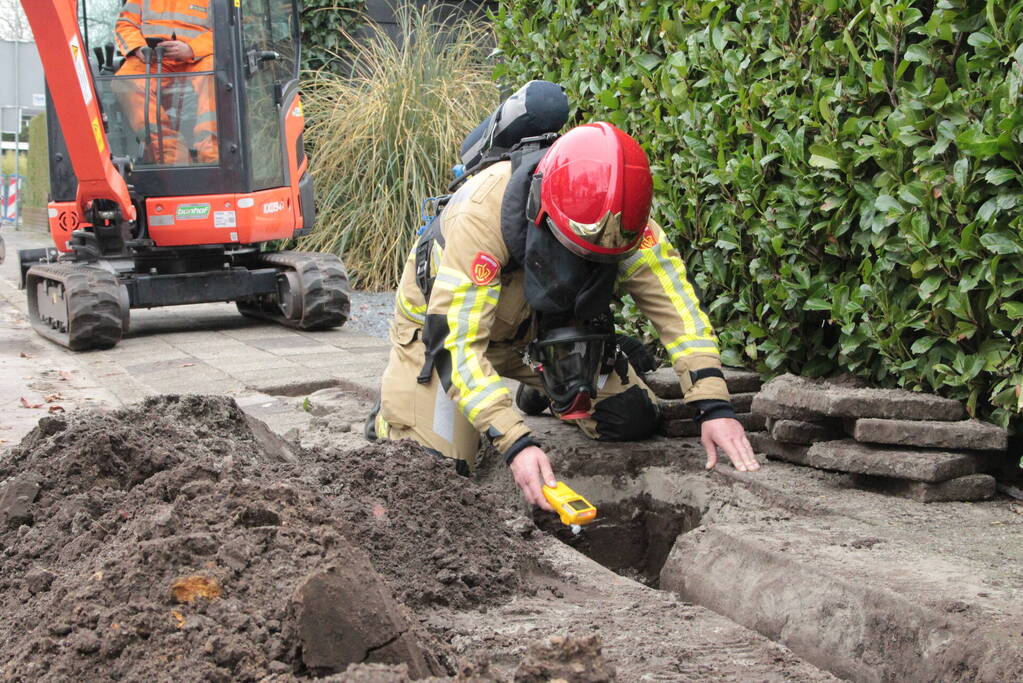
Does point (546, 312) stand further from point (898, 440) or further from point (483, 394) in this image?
point (898, 440)

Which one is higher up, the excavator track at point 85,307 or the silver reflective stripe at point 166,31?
the silver reflective stripe at point 166,31

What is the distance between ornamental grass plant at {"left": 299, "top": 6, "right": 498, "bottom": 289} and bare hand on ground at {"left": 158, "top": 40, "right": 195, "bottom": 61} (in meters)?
3.02

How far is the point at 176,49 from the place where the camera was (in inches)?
352

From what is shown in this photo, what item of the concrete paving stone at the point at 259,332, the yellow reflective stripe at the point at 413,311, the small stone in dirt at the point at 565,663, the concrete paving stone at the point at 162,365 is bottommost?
the concrete paving stone at the point at 259,332

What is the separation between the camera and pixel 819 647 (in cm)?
282

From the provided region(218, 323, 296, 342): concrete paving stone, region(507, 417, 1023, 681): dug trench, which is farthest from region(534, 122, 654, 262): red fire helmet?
region(218, 323, 296, 342): concrete paving stone

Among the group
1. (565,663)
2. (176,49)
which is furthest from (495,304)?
(176,49)

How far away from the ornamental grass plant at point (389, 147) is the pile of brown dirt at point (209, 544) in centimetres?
734

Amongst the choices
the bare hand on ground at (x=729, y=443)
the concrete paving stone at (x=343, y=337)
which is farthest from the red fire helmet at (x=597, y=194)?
the concrete paving stone at (x=343, y=337)

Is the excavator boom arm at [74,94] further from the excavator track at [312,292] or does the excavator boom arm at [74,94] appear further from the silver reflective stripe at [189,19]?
the excavator track at [312,292]

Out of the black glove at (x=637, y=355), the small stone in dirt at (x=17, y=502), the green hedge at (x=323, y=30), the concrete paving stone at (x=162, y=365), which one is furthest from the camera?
the green hedge at (x=323, y=30)

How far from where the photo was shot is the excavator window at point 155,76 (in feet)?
29.5

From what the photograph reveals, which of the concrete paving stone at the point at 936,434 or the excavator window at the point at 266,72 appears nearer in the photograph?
the concrete paving stone at the point at 936,434

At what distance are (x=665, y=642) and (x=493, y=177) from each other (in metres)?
2.01
